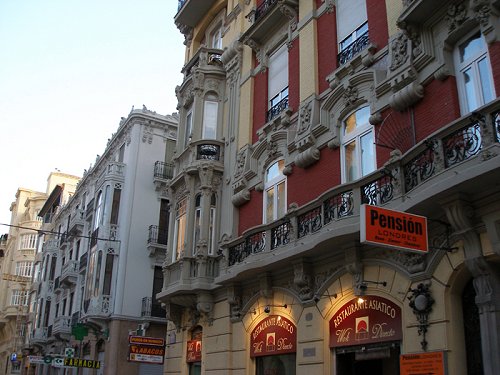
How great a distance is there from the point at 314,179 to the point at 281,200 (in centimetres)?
173

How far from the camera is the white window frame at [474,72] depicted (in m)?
10.2

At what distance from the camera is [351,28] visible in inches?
574

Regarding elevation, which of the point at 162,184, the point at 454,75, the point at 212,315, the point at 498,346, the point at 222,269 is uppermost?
the point at 162,184

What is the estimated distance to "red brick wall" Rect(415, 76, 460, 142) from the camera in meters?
10.7

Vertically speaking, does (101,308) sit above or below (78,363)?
above

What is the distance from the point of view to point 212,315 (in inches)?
686

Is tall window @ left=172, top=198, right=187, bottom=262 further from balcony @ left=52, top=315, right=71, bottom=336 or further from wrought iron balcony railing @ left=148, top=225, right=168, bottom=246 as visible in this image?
balcony @ left=52, top=315, right=71, bottom=336

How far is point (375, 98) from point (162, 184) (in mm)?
18516

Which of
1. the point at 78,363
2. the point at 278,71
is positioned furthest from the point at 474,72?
the point at 78,363

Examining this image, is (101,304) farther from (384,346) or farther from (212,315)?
(384,346)

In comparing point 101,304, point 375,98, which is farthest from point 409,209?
point 101,304

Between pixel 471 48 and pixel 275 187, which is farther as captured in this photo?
pixel 275 187

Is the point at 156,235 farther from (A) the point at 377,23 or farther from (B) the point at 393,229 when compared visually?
(B) the point at 393,229

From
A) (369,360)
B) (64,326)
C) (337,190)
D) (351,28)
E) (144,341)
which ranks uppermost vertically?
(351,28)
